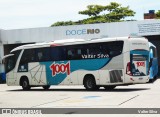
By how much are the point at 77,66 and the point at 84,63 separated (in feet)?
1.82

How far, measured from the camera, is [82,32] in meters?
43.2

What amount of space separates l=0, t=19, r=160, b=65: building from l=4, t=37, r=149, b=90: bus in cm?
1432

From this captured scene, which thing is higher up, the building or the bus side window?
the building

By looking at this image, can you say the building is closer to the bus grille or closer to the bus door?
the bus door

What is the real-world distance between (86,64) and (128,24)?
1737 cm

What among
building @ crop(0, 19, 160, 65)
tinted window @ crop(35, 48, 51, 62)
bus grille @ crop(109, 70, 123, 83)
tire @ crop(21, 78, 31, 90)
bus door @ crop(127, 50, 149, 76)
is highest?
building @ crop(0, 19, 160, 65)

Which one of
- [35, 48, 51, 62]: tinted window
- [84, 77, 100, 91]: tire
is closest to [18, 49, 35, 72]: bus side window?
[35, 48, 51, 62]: tinted window

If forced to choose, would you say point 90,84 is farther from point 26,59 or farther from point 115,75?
point 26,59

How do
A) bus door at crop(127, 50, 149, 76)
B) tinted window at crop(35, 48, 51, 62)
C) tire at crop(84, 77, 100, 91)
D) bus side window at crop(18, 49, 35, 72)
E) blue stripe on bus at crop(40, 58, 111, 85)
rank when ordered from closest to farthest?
bus door at crop(127, 50, 149, 76)
blue stripe on bus at crop(40, 58, 111, 85)
tire at crop(84, 77, 100, 91)
tinted window at crop(35, 48, 51, 62)
bus side window at crop(18, 49, 35, 72)

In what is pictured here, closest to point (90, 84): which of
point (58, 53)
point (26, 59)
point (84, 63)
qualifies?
point (84, 63)

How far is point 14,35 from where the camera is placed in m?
45.9

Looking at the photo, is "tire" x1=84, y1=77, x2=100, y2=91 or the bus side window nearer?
"tire" x1=84, y1=77, x2=100, y2=91

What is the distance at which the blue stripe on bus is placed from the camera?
24.7 m

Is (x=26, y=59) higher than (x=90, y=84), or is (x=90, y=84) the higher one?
(x=26, y=59)
